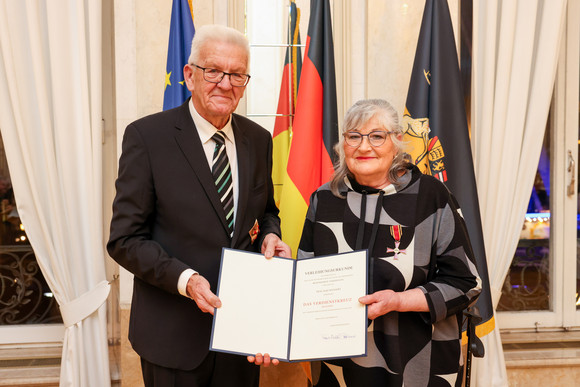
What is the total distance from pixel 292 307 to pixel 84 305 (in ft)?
5.78

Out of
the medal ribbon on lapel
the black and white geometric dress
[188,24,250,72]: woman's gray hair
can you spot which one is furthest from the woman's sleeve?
[188,24,250,72]: woman's gray hair

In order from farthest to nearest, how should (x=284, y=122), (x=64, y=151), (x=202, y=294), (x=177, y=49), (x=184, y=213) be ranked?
1. (x=284, y=122)
2. (x=64, y=151)
3. (x=177, y=49)
4. (x=184, y=213)
5. (x=202, y=294)

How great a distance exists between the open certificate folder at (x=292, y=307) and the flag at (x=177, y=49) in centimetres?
136

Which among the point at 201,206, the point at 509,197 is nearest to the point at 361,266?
the point at 201,206

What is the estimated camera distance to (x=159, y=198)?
1.83m

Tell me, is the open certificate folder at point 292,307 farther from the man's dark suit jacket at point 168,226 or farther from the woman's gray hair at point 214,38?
the woman's gray hair at point 214,38

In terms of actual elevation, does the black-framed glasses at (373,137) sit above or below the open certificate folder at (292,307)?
above

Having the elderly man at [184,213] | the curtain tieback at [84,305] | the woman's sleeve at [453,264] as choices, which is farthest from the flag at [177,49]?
the woman's sleeve at [453,264]

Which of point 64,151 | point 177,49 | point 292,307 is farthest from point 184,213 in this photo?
point 64,151

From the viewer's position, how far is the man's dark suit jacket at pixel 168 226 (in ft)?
5.93

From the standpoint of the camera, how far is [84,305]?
2973 mm

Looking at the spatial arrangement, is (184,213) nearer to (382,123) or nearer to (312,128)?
(382,123)

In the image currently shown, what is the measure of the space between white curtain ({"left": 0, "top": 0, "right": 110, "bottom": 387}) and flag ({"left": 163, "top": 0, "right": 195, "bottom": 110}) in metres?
0.47

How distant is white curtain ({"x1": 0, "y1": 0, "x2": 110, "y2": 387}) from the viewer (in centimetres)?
293
